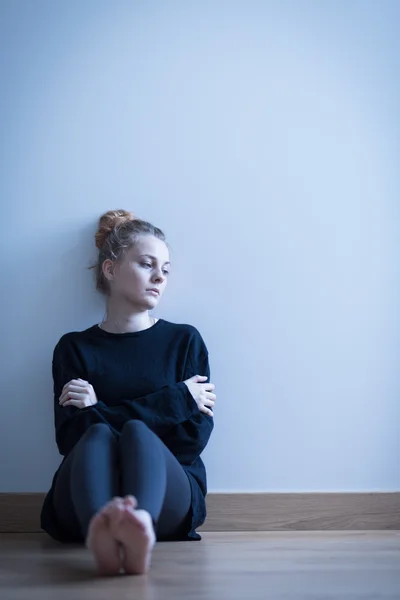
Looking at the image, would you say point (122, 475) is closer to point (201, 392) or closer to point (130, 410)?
point (130, 410)

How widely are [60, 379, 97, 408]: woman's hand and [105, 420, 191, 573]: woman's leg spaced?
304mm

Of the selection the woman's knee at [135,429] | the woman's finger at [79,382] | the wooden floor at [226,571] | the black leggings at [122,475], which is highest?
the woman's finger at [79,382]

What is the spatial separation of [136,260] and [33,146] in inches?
20.2

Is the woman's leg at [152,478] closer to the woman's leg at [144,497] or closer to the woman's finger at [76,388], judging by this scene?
the woman's leg at [144,497]

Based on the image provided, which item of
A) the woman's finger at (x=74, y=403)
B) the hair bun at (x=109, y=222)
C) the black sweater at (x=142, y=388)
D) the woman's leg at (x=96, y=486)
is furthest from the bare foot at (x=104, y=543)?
the hair bun at (x=109, y=222)

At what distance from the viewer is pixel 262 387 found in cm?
211

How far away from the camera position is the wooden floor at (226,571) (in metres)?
1.21

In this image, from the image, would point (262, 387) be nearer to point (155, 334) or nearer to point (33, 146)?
point (155, 334)

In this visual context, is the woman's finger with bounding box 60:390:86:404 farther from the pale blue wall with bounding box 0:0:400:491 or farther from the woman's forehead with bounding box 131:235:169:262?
the woman's forehead with bounding box 131:235:169:262

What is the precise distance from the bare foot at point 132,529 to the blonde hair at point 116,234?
0.90m

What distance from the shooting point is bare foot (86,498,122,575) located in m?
1.22

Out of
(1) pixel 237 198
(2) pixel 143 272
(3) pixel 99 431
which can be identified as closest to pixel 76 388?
(3) pixel 99 431

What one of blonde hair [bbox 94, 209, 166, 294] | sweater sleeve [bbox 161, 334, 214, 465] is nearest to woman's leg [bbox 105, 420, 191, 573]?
sweater sleeve [bbox 161, 334, 214, 465]

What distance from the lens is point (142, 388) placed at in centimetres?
192
